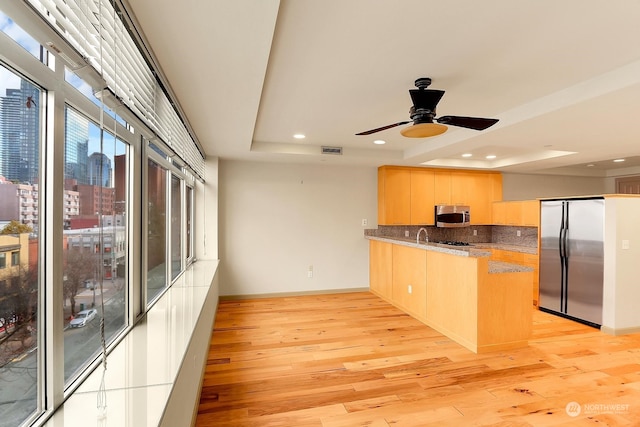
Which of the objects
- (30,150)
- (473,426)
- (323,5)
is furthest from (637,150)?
(30,150)

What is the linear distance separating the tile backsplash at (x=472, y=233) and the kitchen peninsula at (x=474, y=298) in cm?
162

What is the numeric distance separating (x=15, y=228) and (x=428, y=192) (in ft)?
18.6

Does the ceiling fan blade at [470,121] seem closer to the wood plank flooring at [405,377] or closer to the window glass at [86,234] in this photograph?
the wood plank flooring at [405,377]

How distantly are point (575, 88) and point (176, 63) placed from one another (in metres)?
3.03

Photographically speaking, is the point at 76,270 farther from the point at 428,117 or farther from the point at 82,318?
the point at 428,117

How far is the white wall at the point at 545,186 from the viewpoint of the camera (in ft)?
20.7

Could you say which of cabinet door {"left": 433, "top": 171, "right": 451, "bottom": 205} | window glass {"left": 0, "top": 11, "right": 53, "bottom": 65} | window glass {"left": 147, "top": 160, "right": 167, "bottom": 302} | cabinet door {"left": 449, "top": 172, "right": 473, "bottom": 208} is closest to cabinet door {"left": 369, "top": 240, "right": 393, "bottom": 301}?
cabinet door {"left": 433, "top": 171, "right": 451, "bottom": 205}

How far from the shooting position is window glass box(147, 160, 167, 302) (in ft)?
8.20

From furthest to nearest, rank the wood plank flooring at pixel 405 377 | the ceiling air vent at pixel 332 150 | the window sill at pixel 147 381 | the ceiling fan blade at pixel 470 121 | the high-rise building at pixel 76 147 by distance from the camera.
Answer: the ceiling air vent at pixel 332 150, the ceiling fan blade at pixel 470 121, the wood plank flooring at pixel 405 377, the high-rise building at pixel 76 147, the window sill at pixel 147 381

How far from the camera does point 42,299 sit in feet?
3.48

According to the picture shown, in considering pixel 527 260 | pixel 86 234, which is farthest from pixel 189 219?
pixel 527 260

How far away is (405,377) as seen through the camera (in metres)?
2.66

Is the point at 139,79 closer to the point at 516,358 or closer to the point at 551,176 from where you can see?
the point at 516,358

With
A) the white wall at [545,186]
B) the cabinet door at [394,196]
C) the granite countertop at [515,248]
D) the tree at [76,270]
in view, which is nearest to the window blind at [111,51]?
the tree at [76,270]
